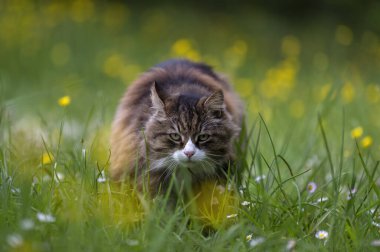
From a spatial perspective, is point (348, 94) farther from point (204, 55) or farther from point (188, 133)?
point (204, 55)

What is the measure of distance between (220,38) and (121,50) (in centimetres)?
231

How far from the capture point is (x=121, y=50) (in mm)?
9328

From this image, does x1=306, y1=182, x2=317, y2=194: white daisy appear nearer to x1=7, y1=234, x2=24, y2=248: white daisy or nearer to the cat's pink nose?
the cat's pink nose

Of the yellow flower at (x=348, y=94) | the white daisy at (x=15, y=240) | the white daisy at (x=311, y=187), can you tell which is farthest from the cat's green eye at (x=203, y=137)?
the yellow flower at (x=348, y=94)

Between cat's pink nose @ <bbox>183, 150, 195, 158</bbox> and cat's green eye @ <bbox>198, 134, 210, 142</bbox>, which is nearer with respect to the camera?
cat's pink nose @ <bbox>183, 150, 195, 158</bbox>

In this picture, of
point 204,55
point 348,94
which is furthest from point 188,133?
point 204,55

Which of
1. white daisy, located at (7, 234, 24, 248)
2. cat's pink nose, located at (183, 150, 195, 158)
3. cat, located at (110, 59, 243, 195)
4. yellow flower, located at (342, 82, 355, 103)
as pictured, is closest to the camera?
white daisy, located at (7, 234, 24, 248)

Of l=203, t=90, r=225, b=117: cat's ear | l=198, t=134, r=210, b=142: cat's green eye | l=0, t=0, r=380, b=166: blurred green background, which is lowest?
l=0, t=0, r=380, b=166: blurred green background

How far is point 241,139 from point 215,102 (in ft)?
1.13

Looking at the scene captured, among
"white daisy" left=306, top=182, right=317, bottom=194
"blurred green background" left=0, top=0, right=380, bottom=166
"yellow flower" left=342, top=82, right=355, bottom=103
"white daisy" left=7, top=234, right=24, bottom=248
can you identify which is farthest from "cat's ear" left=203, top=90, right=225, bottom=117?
"yellow flower" left=342, top=82, right=355, bottom=103

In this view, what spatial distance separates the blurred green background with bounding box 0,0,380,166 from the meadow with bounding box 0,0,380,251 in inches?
1.3

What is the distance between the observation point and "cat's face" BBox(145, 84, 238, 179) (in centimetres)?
348

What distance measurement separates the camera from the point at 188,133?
3.47 meters

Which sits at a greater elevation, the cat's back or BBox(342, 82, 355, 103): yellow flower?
the cat's back
